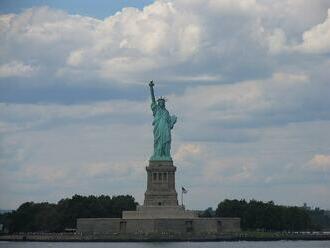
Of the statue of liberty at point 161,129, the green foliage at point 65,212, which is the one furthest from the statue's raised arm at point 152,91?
the green foliage at point 65,212

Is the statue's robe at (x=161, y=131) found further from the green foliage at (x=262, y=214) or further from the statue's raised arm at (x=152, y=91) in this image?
the green foliage at (x=262, y=214)

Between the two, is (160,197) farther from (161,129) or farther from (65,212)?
Result: (65,212)

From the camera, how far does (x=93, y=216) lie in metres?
135

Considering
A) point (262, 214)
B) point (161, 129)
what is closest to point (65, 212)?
point (161, 129)

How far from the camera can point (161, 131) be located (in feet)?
409

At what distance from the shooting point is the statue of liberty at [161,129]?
124m

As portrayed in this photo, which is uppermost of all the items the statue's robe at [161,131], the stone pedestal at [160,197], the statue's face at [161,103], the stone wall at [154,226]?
the statue's face at [161,103]

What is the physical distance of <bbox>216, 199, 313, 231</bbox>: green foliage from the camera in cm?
13788

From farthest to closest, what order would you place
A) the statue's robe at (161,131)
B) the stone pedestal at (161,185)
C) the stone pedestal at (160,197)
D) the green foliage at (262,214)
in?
the green foliage at (262,214) → the statue's robe at (161,131) → the stone pedestal at (161,185) → the stone pedestal at (160,197)

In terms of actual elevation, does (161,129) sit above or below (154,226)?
above

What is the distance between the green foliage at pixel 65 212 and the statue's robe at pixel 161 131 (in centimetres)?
1398

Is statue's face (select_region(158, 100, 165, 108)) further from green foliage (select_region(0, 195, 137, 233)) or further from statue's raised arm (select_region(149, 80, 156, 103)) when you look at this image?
green foliage (select_region(0, 195, 137, 233))

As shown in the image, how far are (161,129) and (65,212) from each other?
17.5 m

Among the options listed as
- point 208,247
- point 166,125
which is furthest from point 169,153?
point 208,247
